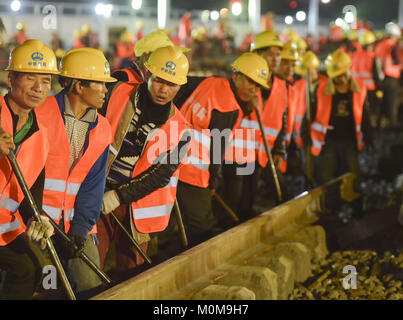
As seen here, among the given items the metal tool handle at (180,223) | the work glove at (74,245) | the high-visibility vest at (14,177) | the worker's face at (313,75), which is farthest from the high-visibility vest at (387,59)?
the high-visibility vest at (14,177)

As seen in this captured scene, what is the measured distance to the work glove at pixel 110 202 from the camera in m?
4.86

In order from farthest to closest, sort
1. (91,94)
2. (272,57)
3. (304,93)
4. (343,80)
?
1. (304,93)
2. (343,80)
3. (272,57)
4. (91,94)

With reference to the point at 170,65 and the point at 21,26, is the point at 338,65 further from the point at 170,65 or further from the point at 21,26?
the point at 21,26

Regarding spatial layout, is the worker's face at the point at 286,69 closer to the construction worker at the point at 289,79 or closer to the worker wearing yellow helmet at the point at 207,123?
the construction worker at the point at 289,79

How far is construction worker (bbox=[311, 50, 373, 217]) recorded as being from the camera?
817 cm

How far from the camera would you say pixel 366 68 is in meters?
13.9

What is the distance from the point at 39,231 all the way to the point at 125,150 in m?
1.33

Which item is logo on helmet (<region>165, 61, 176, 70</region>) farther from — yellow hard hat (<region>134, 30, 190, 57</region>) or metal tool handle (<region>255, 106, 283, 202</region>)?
metal tool handle (<region>255, 106, 283, 202</region>)

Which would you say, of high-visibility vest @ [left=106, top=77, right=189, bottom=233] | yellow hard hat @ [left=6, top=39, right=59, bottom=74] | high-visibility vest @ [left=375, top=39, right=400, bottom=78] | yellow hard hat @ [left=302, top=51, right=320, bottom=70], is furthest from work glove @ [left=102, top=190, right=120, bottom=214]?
high-visibility vest @ [left=375, top=39, right=400, bottom=78]

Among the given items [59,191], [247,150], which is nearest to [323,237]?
[247,150]

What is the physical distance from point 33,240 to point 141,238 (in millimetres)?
1442

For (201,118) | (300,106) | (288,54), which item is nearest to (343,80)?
(300,106)

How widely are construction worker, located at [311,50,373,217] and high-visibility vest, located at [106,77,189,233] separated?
11.6ft

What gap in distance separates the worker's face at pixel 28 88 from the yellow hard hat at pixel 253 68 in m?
2.46
